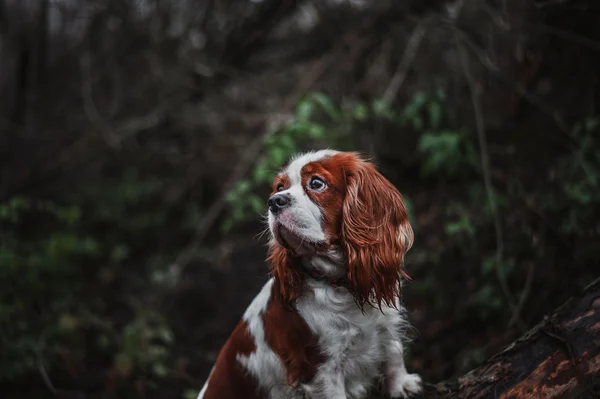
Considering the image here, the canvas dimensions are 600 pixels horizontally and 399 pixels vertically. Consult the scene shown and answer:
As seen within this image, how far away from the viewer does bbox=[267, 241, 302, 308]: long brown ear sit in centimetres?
271

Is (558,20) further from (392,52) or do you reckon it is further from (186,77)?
(186,77)

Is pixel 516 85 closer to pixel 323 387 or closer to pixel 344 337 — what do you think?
pixel 344 337

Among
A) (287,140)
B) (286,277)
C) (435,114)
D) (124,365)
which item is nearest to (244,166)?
(287,140)

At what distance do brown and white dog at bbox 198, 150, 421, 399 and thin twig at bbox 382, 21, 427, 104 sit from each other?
3.20m

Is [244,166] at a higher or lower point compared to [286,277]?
higher

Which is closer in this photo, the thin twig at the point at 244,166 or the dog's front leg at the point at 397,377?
the dog's front leg at the point at 397,377

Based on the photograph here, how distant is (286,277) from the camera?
275cm

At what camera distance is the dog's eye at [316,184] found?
2738 millimetres

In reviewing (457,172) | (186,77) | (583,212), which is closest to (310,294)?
(583,212)

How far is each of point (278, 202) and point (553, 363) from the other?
1.46 metres

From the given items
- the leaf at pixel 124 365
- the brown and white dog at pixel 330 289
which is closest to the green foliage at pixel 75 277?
the leaf at pixel 124 365

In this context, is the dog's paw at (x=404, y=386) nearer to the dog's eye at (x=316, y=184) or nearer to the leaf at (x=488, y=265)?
the dog's eye at (x=316, y=184)

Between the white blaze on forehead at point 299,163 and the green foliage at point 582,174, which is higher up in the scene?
the white blaze on forehead at point 299,163

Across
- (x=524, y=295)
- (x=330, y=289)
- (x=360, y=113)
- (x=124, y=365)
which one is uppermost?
(x=360, y=113)
